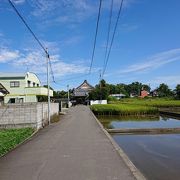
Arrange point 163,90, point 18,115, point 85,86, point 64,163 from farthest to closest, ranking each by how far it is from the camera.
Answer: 1. point 163,90
2. point 85,86
3. point 18,115
4. point 64,163

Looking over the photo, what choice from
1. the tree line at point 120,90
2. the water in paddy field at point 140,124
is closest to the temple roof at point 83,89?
the tree line at point 120,90

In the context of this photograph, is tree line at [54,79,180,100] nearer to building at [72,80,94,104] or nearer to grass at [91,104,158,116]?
building at [72,80,94,104]

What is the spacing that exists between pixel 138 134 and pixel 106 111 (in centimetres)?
2413

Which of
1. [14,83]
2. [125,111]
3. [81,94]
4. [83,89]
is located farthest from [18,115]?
[83,89]

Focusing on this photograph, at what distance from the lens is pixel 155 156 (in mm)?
13570

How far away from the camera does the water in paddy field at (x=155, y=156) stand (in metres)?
10.3

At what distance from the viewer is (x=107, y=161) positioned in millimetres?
9891

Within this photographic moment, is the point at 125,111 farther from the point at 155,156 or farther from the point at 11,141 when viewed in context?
the point at 11,141

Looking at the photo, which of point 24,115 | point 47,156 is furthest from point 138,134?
point 47,156

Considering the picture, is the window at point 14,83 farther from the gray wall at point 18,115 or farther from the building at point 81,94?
the building at point 81,94

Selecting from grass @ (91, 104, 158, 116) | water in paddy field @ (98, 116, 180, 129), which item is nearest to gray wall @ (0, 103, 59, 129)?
water in paddy field @ (98, 116, 180, 129)

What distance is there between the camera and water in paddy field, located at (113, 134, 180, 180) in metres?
10.3

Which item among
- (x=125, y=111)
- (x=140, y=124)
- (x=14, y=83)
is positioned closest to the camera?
(x=140, y=124)

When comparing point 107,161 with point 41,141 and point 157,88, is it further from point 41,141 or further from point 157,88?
point 157,88
